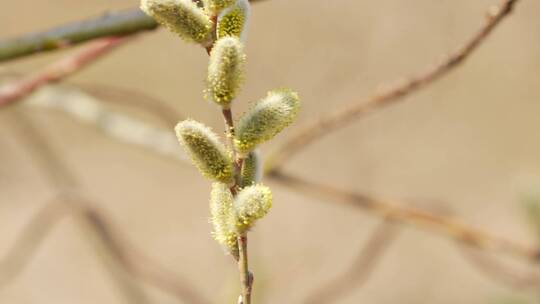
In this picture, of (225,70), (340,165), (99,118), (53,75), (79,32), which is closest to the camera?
(225,70)

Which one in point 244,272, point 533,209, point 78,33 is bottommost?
point 244,272

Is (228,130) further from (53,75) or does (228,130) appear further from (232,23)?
(53,75)

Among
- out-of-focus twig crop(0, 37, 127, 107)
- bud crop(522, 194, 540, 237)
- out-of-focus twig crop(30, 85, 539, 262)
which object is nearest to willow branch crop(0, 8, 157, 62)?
out-of-focus twig crop(0, 37, 127, 107)

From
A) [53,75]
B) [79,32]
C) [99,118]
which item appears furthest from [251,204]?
[99,118]

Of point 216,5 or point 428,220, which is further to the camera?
point 428,220

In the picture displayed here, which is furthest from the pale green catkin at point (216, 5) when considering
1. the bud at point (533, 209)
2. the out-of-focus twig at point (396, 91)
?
the bud at point (533, 209)

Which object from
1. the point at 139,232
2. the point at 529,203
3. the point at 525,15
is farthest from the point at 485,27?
the point at 139,232

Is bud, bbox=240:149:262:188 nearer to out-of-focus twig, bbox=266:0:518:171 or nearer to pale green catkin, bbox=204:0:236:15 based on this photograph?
pale green catkin, bbox=204:0:236:15
